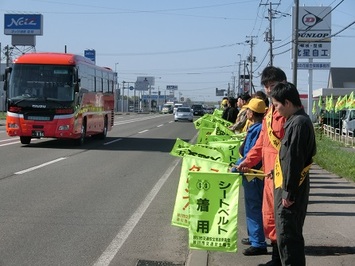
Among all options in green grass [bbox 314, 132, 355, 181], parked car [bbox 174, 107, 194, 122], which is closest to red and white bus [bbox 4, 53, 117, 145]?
green grass [bbox 314, 132, 355, 181]

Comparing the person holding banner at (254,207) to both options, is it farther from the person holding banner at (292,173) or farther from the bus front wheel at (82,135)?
the bus front wheel at (82,135)

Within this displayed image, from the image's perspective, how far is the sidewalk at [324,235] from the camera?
20.0 ft

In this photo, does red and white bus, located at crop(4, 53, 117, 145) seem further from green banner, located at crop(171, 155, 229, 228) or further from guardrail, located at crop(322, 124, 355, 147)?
guardrail, located at crop(322, 124, 355, 147)

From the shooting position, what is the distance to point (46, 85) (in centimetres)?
1989

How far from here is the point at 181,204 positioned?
600cm

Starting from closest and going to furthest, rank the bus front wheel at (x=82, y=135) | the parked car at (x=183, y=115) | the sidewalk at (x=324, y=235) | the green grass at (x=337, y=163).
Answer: the sidewalk at (x=324, y=235) → the green grass at (x=337, y=163) → the bus front wheel at (x=82, y=135) → the parked car at (x=183, y=115)

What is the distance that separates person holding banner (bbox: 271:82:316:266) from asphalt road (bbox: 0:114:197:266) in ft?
6.30

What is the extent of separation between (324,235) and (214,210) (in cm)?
234

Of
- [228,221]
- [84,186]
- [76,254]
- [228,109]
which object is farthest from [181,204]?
[228,109]

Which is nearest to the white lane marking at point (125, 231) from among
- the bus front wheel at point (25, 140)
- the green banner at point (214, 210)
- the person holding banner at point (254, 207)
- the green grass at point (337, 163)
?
the green banner at point (214, 210)

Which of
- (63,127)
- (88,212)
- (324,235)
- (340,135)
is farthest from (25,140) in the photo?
(340,135)

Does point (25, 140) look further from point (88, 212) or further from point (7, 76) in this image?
point (88, 212)

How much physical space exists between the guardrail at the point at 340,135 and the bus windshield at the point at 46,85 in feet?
48.9

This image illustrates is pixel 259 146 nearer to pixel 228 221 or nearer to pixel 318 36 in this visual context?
pixel 228 221
